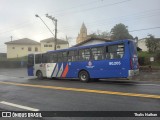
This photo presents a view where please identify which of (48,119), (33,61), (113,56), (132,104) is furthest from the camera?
(33,61)

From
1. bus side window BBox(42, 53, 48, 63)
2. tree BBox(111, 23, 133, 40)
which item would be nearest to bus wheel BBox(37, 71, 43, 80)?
bus side window BBox(42, 53, 48, 63)

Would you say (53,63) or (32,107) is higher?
(53,63)

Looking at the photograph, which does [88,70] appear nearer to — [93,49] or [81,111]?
[93,49]

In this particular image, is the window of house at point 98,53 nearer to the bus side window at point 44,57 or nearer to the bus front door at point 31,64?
the bus side window at point 44,57

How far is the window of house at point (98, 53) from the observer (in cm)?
1859

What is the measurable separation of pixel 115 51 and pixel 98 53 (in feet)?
5.11

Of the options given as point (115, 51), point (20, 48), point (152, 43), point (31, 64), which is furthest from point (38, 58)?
point (20, 48)

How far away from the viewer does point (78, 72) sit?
20391 millimetres

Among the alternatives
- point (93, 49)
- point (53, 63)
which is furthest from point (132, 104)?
point (53, 63)

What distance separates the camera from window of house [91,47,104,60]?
18587 mm

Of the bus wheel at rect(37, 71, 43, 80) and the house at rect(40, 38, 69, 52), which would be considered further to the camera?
the house at rect(40, 38, 69, 52)

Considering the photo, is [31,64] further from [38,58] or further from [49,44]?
[49,44]

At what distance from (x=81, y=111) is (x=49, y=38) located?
242 feet

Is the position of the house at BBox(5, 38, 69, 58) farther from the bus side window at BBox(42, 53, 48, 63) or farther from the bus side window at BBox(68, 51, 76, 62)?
the bus side window at BBox(68, 51, 76, 62)
